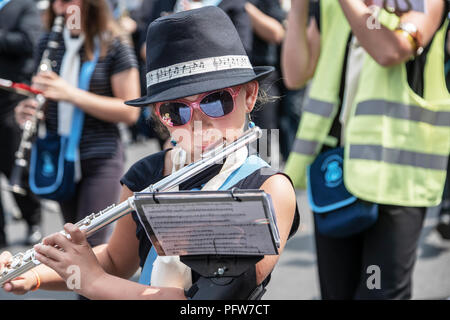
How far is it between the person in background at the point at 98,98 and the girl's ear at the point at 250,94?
1621mm

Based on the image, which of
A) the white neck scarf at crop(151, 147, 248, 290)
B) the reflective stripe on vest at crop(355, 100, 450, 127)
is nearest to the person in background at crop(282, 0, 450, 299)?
the reflective stripe on vest at crop(355, 100, 450, 127)

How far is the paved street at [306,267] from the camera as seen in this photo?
4301 mm

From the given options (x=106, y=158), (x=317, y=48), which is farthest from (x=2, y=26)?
(x=317, y=48)

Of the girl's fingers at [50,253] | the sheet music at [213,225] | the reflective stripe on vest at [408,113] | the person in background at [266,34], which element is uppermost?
the sheet music at [213,225]

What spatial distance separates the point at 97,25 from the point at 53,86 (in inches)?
13.9

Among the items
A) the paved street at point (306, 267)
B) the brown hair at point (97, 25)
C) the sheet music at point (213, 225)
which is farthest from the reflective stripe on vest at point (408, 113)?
the paved street at point (306, 267)

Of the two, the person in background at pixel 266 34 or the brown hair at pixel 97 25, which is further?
the person in background at pixel 266 34

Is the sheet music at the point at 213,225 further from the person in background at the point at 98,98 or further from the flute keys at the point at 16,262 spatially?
the person in background at the point at 98,98

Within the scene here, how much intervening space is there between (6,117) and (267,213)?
419cm

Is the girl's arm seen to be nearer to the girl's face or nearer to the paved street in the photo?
the girl's face

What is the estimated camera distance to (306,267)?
4887 mm

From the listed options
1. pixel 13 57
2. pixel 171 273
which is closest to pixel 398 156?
pixel 171 273

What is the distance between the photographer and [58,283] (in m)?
1.90

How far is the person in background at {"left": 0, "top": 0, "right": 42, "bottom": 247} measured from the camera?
5203mm
